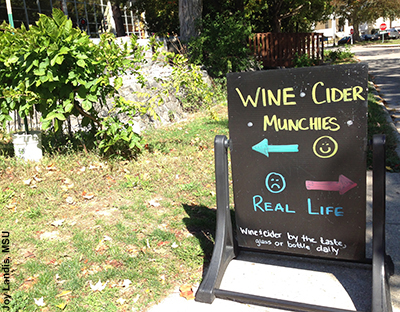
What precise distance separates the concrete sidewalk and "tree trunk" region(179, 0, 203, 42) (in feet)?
Result: 31.9

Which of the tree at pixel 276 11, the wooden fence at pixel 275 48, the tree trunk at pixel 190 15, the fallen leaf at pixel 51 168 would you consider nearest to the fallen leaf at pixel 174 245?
the fallen leaf at pixel 51 168

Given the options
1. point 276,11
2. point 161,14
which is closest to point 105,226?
point 161,14

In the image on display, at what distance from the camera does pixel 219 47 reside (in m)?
11.3

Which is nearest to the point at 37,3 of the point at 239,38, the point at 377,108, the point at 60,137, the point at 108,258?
the point at 239,38

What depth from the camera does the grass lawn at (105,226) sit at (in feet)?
9.17

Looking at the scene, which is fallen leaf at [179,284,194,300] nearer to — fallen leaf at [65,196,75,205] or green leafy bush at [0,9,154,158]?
fallen leaf at [65,196,75,205]

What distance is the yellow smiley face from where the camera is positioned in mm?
2523

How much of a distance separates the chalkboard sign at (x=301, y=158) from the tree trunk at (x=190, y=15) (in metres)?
9.54

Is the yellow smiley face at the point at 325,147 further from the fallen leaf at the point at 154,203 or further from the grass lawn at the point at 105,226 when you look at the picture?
the fallen leaf at the point at 154,203

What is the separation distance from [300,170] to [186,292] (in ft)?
4.06

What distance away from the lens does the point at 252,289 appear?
9.12 ft

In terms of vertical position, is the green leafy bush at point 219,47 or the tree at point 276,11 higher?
the tree at point 276,11

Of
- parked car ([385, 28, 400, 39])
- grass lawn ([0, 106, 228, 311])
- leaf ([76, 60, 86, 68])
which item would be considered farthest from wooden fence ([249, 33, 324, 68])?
parked car ([385, 28, 400, 39])

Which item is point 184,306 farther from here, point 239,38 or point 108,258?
point 239,38
